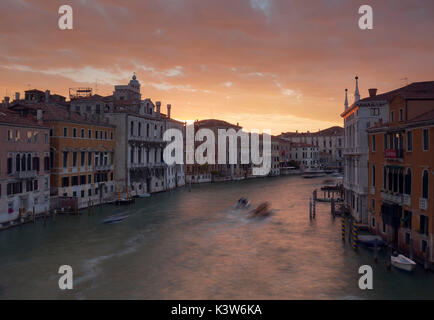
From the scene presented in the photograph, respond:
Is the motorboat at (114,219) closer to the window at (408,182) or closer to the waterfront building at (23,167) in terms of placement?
the waterfront building at (23,167)

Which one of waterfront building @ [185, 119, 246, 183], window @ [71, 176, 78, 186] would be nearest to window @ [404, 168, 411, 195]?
window @ [71, 176, 78, 186]

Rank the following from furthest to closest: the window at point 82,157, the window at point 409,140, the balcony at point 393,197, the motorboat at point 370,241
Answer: the window at point 82,157
the motorboat at point 370,241
the balcony at point 393,197
the window at point 409,140

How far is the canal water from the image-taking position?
16328 mm

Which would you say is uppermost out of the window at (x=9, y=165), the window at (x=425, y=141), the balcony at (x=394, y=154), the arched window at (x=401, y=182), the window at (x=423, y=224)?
the window at (x=425, y=141)

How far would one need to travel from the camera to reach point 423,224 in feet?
57.6

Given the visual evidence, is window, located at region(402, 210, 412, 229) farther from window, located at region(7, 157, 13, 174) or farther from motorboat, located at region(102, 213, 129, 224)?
window, located at region(7, 157, 13, 174)

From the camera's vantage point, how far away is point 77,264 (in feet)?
66.1

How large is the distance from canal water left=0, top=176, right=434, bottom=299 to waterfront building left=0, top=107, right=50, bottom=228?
6.03 feet

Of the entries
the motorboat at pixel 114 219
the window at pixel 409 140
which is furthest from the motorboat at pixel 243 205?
the window at pixel 409 140

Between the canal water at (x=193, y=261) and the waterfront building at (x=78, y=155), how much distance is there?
373 cm

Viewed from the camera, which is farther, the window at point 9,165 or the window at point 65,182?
the window at point 65,182

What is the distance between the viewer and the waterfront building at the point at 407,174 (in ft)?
56.2

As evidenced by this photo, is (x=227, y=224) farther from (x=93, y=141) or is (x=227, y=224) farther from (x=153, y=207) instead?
(x=93, y=141)

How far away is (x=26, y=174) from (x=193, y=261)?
16229mm
